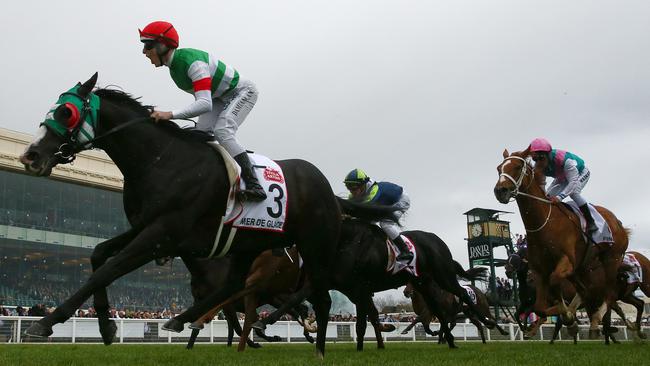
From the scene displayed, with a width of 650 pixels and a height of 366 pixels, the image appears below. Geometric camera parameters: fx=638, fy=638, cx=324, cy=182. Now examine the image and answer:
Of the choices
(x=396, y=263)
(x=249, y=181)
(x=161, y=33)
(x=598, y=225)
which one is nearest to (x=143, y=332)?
(x=396, y=263)

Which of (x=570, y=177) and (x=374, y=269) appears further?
(x=374, y=269)

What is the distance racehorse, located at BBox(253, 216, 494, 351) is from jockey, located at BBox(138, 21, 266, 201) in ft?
9.63

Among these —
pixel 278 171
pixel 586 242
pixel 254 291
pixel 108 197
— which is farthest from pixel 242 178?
pixel 108 197

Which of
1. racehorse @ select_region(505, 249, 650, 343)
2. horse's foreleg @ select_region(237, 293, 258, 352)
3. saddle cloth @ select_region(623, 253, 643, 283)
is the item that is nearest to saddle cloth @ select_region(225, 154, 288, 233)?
horse's foreleg @ select_region(237, 293, 258, 352)

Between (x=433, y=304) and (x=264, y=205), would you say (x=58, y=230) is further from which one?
(x=264, y=205)

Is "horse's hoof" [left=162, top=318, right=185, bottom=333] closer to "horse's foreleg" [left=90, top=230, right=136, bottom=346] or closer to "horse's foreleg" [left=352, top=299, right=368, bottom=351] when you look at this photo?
"horse's foreleg" [left=90, top=230, right=136, bottom=346]

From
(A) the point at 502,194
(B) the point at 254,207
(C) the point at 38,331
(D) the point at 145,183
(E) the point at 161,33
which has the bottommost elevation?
(C) the point at 38,331

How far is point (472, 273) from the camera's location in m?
13.4

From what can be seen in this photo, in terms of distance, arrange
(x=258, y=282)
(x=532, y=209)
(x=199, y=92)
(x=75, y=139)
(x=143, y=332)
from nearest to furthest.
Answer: (x=75, y=139), (x=199, y=92), (x=532, y=209), (x=258, y=282), (x=143, y=332)

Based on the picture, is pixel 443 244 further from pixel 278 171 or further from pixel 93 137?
pixel 93 137

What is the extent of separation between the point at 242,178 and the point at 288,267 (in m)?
4.92

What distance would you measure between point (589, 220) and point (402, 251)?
9.13 ft

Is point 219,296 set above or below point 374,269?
below

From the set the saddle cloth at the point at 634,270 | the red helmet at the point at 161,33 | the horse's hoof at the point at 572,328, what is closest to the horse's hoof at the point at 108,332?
the red helmet at the point at 161,33
